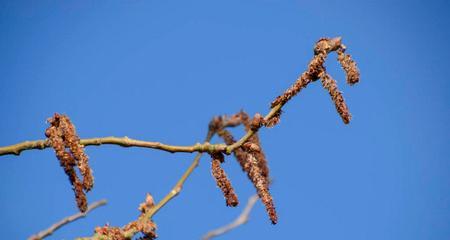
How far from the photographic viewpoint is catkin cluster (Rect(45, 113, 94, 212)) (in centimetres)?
223

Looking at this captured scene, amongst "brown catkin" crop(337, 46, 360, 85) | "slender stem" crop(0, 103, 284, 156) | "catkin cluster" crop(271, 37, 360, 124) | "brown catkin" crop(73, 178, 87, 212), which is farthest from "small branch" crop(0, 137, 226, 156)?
"brown catkin" crop(337, 46, 360, 85)

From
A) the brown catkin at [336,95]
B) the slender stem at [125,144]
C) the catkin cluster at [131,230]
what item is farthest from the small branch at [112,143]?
the brown catkin at [336,95]

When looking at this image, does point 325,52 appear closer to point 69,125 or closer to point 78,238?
point 69,125

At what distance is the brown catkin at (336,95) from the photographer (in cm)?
232

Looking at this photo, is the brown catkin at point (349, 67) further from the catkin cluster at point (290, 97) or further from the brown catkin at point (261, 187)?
the brown catkin at point (261, 187)

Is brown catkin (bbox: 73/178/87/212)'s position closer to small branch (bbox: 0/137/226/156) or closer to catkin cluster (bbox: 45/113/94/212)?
catkin cluster (bbox: 45/113/94/212)

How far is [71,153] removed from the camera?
2.32 meters

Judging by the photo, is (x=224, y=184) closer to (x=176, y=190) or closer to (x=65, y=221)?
(x=176, y=190)

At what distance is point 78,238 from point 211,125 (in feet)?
7.26

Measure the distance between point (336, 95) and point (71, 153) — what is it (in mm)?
1380

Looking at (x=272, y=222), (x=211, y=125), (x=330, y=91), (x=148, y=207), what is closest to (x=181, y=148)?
(x=148, y=207)

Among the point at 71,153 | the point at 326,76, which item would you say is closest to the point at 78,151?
the point at 71,153

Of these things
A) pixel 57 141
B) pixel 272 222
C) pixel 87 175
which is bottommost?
pixel 272 222

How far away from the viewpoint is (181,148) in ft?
8.25
